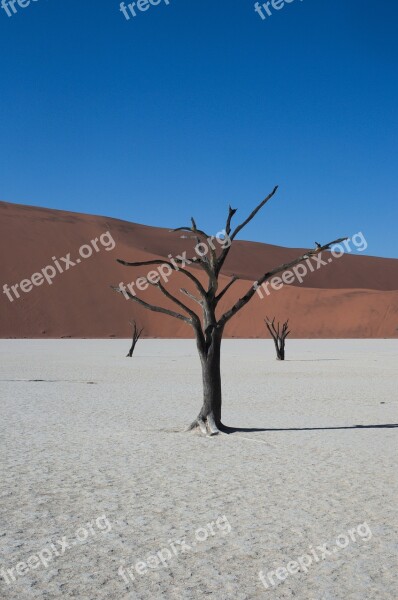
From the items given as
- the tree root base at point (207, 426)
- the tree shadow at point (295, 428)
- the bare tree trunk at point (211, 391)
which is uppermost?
the bare tree trunk at point (211, 391)

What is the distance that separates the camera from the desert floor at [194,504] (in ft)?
14.1

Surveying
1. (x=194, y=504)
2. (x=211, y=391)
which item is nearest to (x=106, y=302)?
(x=211, y=391)

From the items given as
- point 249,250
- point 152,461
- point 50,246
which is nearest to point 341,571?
point 152,461

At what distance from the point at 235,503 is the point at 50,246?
87.7 metres

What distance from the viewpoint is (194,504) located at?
20.1 ft

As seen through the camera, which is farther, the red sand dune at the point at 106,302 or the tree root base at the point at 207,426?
the red sand dune at the point at 106,302

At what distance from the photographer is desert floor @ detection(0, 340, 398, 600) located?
14.1 ft

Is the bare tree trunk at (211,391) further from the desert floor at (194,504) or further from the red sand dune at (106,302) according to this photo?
the red sand dune at (106,302)

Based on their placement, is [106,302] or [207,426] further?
[106,302]

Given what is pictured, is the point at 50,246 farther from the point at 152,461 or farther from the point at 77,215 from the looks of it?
the point at 152,461

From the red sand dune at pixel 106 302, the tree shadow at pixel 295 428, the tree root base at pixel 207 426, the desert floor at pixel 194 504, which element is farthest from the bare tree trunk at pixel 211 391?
the red sand dune at pixel 106 302

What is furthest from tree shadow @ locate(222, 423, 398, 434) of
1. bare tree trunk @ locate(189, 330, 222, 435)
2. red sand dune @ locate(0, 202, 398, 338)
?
red sand dune @ locate(0, 202, 398, 338)

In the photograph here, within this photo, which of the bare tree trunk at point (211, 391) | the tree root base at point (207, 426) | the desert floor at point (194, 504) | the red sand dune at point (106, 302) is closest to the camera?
the desert floor at point (194, 504)

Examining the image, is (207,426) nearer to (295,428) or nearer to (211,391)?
(211,391)
